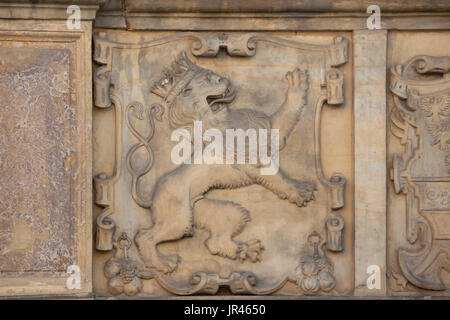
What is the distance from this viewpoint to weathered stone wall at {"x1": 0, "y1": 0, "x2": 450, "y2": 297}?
22.2 feet

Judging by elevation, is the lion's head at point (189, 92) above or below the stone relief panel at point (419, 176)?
above

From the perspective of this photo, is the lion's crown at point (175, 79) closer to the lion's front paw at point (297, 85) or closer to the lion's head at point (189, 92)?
the lion's head at point (189, 92)

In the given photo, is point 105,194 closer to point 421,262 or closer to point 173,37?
point 173,37

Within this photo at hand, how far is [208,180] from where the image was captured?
680 cm

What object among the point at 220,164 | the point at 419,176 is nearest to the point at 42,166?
the point at 220,164

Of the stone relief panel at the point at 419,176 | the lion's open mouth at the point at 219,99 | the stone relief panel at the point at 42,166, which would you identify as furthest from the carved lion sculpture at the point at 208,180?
the stone relief panel at the point at 419,176

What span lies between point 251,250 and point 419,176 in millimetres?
1214

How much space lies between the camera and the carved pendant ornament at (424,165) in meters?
6.84

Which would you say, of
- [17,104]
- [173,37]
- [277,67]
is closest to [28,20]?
[17,104]

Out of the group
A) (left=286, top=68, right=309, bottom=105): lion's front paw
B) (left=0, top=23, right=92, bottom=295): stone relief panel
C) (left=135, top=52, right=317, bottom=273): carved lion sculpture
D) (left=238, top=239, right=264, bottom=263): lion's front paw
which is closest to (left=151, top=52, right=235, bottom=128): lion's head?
(left=135, top=52, right=317, bottom=273): carved lion sculpture

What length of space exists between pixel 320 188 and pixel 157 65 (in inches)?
53.4

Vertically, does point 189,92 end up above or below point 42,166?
above

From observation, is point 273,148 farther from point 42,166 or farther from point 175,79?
point 42,166

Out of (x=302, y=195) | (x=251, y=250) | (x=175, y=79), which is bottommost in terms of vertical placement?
(x=251, y=250)
